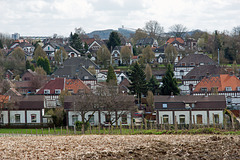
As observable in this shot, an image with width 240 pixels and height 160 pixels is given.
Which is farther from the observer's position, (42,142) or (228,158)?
(42,142)

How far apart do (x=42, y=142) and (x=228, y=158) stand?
31.7ft

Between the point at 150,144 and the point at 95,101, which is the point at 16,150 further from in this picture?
the point at 95,101

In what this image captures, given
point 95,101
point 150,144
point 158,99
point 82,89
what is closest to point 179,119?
point 158,99

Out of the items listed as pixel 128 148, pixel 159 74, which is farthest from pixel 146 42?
pixel 128 148

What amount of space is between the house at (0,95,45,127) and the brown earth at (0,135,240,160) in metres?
21.1

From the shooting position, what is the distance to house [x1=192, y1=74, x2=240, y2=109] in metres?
50.1

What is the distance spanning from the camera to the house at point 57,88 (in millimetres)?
53125

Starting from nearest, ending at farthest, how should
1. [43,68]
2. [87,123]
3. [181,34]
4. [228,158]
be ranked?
[228,158], [87,123], [43,68], [181,34]

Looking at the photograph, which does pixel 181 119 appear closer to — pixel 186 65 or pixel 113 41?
pixel 186 65

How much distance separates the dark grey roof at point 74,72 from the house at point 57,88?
33.0 feet

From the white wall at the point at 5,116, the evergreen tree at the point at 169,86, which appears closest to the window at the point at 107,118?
the white wall at the point at 5,116

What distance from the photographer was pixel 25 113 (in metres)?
43.5

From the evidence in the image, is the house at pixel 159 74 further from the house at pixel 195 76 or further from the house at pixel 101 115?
the house at pixel 101 115

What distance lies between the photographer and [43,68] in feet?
265
